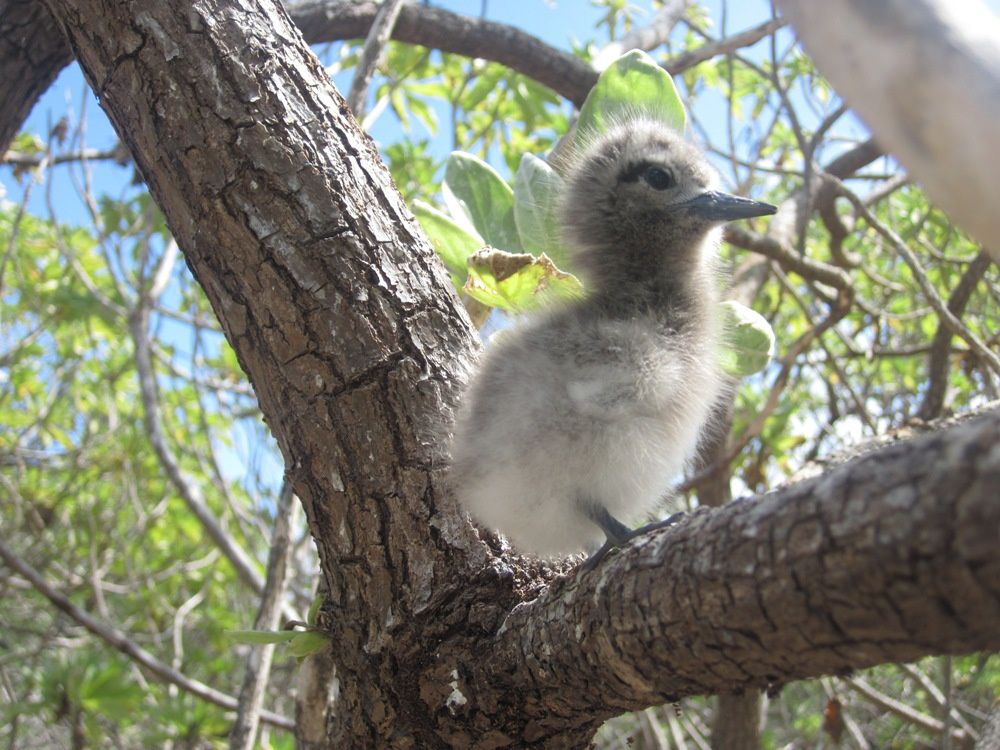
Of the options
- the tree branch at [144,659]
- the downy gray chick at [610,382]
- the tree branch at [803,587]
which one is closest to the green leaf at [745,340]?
the downy gray chick at [610,382]

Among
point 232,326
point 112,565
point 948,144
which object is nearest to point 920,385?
point 232,326

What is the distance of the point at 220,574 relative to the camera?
14.3 ft

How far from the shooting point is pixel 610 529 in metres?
1.05

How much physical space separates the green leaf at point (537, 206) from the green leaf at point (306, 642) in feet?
2.38

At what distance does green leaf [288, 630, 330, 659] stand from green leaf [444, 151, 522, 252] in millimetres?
766

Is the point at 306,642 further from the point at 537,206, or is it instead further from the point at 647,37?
the point at 647,37

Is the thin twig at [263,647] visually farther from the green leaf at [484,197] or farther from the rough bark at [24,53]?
the rough bark at [24,53]

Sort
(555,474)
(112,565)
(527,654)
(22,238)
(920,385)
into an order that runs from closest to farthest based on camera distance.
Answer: (527,654), (555,474), (920,385), (22,238), (112,565)

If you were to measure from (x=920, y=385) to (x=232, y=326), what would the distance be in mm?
3176

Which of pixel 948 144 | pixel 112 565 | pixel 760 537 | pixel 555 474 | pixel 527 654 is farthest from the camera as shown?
pixel 112 565

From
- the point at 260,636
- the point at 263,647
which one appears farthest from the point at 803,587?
the point at 263,647

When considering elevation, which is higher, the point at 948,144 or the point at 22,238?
the point at 22,238

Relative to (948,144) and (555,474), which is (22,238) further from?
(948,144)

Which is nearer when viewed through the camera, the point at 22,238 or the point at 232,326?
the point at 232,326
